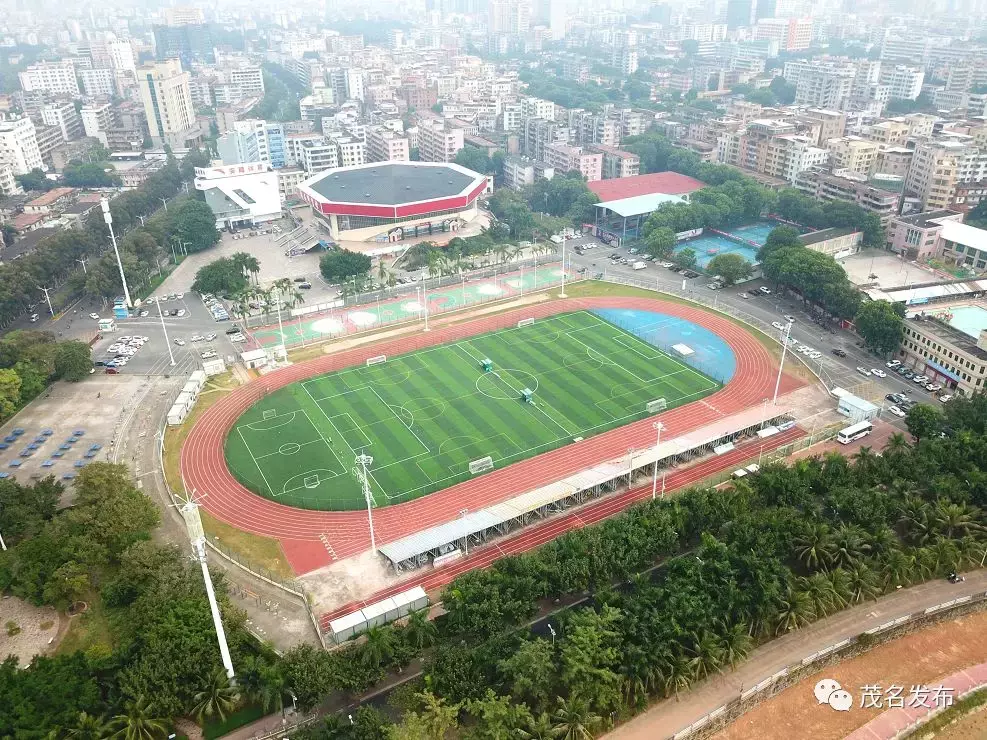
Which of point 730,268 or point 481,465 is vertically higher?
point 730,268

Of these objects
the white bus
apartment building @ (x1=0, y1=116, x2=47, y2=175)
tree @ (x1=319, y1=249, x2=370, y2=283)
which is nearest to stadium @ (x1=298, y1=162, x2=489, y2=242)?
tree @ (x1=319, y1=249, x2=370, y2=283)

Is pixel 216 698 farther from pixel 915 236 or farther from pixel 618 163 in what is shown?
pixel 618 163

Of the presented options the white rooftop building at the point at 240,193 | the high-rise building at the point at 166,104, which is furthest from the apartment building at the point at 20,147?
the white rooftop building at the point at 240,193

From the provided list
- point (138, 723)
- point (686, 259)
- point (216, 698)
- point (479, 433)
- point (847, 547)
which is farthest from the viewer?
point (686, 259)

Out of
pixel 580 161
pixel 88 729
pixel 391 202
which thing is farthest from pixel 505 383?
pixel 580 161

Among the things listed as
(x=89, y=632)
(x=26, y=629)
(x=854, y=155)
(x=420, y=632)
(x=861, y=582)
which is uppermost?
(x=854, y=155)

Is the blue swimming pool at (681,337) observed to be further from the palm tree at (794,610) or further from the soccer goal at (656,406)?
the palm tree at (794,610)

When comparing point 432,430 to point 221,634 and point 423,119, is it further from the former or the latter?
point 423,119

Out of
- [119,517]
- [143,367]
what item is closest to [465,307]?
[143,367]

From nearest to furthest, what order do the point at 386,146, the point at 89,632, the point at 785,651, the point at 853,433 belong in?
the point at 785,651
the point at 89,632
the point at 853,433
the point at 386,146
